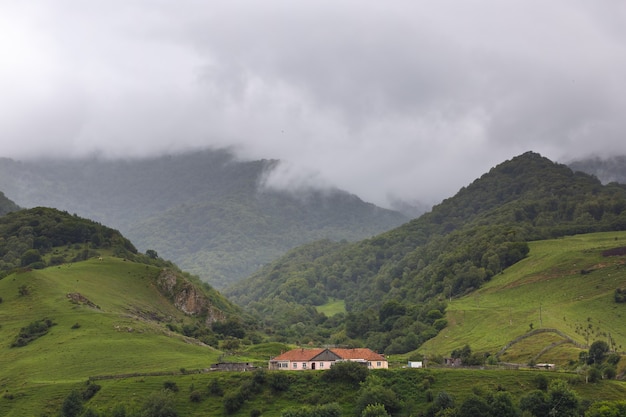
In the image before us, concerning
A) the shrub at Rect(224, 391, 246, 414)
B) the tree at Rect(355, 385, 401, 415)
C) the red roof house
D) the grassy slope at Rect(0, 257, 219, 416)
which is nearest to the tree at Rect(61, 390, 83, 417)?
the grassy slope at Rect(0, 257, 219, 416)

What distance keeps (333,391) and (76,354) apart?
2323 inches

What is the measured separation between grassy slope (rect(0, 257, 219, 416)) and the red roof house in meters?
16.6

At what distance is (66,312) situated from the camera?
187875mm

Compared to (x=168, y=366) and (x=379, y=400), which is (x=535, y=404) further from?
(x=168, y=366)

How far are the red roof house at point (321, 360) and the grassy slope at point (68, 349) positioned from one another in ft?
54.4

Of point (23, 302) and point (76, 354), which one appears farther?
point (23, 302)

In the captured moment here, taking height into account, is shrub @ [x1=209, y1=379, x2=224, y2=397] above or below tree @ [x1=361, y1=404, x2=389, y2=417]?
above

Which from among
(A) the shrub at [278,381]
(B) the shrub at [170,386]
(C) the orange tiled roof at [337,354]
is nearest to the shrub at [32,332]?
(B) the shrub at [170,386]

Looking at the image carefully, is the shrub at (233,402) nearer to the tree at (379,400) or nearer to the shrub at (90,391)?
the tree at (379,400)

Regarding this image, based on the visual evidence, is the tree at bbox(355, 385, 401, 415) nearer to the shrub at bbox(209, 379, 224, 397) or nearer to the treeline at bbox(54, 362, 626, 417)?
the treeline at bbox(54, 362, 626, 417)

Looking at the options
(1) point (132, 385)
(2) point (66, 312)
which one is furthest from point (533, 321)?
(2) point (66, 312)

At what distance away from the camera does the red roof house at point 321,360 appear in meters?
158

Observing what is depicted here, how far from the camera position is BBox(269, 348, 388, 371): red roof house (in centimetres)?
15800

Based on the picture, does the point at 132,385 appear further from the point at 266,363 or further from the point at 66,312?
the point at 66,312
